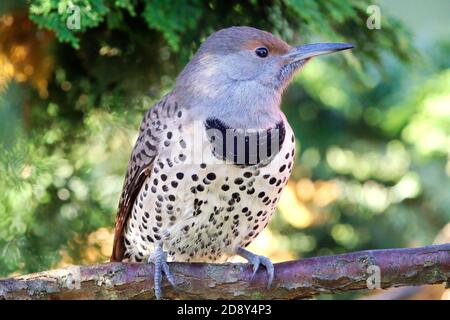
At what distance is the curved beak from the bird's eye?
0.08 meters

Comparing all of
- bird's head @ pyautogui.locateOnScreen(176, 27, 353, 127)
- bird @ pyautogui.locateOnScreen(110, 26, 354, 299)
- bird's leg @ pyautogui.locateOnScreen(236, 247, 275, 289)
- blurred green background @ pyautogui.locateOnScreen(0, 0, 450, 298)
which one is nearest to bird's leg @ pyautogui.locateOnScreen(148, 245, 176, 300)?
bird @ pyautogui.locateOnScreen(110, 26, 354, 299)

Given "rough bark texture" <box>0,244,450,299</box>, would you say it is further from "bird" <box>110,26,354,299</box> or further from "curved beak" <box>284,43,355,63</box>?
"curved beak" <box>284,43,355,63</box>

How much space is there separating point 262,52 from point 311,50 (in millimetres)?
198

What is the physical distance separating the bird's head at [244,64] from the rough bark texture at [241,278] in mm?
694

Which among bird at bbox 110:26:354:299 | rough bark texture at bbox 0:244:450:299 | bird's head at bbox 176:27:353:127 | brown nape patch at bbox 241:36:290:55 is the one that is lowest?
rough bark texture at bbox 0:244:450:299

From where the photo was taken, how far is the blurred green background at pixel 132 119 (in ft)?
12.5

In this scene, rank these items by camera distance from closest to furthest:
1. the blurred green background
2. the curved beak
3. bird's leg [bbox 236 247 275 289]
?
bird's leg [bbox 236 247 275 289] → the curved beak → the blurred green background

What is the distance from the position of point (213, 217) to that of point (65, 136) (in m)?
1.12

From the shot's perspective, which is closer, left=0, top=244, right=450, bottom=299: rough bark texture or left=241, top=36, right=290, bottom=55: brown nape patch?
left=0, top=244, right=450, bottom=299: rough bark texture


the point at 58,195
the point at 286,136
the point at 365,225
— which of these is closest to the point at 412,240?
the point at 365,225

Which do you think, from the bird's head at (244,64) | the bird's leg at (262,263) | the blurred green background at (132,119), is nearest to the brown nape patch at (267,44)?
the bird's head at (244,64)

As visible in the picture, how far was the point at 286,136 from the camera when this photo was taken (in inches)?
128

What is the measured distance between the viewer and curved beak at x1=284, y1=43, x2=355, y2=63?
3256mm

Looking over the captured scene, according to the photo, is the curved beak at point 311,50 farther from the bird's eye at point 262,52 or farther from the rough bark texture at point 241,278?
the rough bark texture at point 241,278
